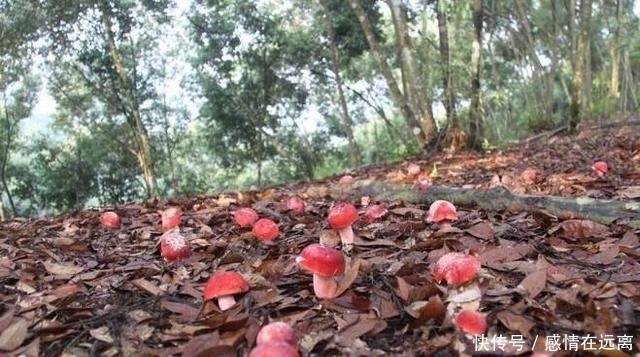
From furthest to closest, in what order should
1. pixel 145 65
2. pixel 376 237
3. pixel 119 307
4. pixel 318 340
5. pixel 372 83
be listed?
1. pixel 372 83
2. pixel 145 65
3. pixel 376 237
4. pixel 119 307
5. pixel 318 340

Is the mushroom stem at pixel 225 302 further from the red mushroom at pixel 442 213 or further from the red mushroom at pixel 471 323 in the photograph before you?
the red mushroom at pixel 442 213

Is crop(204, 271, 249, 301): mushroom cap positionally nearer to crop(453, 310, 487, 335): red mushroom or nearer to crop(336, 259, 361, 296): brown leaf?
crop(336, 259, 361, 296): brown leaf

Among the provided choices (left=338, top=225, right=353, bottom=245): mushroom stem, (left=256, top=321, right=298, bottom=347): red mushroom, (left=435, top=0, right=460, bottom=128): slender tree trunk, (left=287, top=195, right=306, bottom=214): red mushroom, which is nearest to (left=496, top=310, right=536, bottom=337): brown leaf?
(left=256, top=321, right=298, bottom=347): red mushroom

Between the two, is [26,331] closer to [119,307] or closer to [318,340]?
[119,307]

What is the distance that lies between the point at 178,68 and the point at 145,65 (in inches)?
39.7

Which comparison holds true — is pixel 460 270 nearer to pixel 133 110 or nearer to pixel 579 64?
pixel 579 64

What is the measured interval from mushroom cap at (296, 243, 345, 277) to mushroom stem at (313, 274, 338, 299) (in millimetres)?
43

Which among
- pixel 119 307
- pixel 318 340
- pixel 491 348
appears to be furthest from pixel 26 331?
pixel 491 348

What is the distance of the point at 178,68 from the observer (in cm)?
1622

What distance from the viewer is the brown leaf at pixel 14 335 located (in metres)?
1.72

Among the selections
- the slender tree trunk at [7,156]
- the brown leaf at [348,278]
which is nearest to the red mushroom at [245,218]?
the brown leaf at [348,278]

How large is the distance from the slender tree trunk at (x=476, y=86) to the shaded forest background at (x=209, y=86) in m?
3.30

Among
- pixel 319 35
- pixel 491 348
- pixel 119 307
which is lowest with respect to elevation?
pixel 491 348

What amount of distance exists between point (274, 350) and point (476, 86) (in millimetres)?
6409
